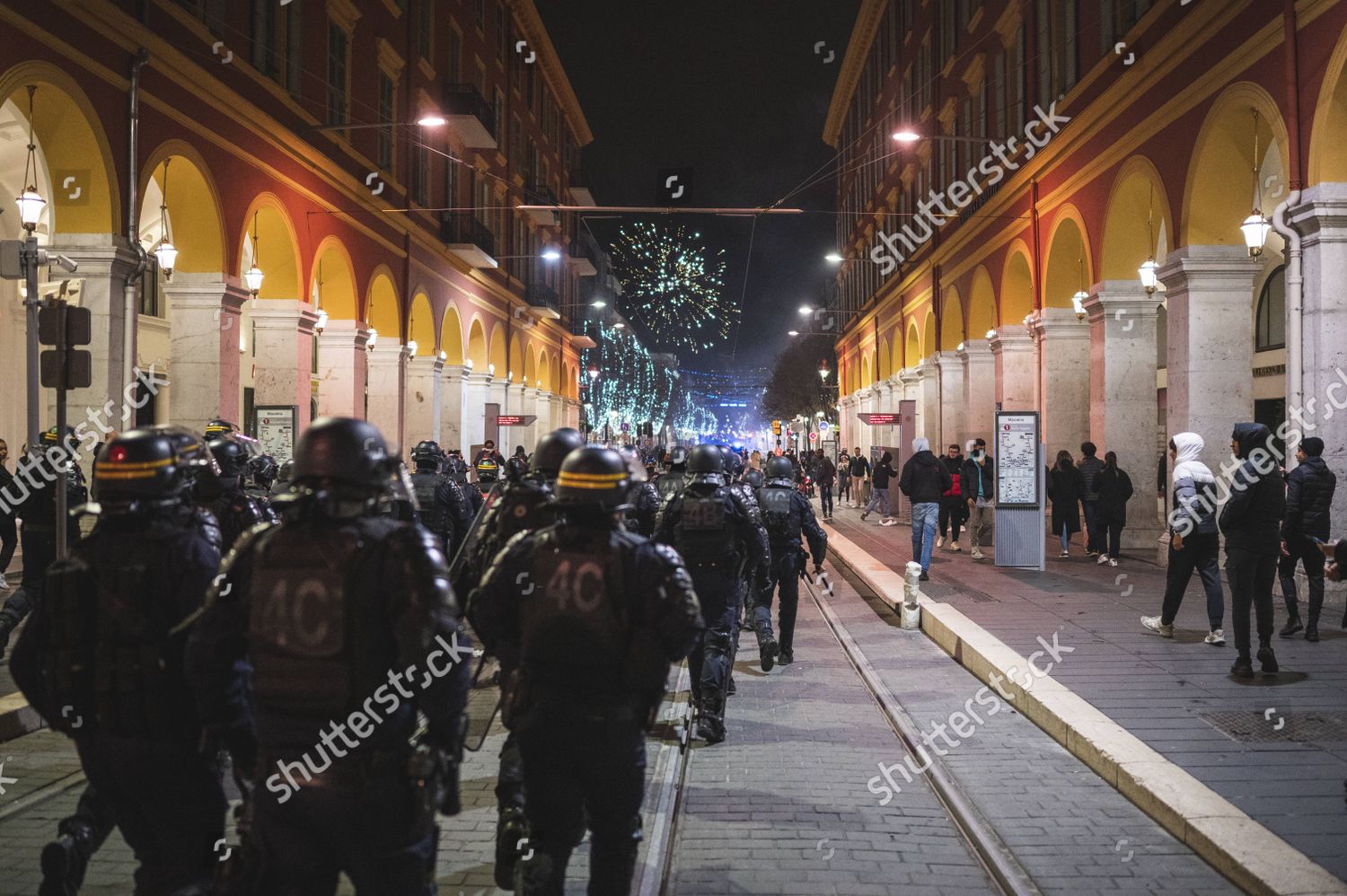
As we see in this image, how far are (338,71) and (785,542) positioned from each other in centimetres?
A: 1630

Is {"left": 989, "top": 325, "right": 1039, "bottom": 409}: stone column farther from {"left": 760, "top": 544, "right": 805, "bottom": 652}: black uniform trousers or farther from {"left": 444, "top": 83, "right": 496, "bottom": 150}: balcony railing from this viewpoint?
{"left": 444, "top": 83, "right": 496, "bottom": 150}: balcony railing

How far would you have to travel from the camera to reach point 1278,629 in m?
9.28

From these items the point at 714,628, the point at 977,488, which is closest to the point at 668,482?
the point at 714,628

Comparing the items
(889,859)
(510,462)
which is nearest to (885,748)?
(889,859)

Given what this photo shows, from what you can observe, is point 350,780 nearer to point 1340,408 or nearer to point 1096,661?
point 1096,661

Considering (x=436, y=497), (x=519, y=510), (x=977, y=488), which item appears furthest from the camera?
(x=977, y=488)

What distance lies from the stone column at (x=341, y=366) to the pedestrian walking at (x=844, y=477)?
59.0 ft

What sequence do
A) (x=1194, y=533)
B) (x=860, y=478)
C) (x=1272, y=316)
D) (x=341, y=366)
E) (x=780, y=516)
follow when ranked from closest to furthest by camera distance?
(x=1194, y=533), (x=780, y=516), (x=1272, y=316), (x=341, y=366), (x=860, y=478)

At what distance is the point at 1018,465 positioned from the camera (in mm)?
13953

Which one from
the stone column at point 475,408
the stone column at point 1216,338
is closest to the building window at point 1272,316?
the stone column at point 1216,338

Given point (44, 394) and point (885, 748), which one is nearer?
point (885, 748)

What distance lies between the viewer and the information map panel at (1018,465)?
13.9 metres

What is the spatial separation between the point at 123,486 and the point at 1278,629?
9476 millimetres

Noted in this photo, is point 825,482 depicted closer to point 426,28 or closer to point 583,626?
point 426,28
